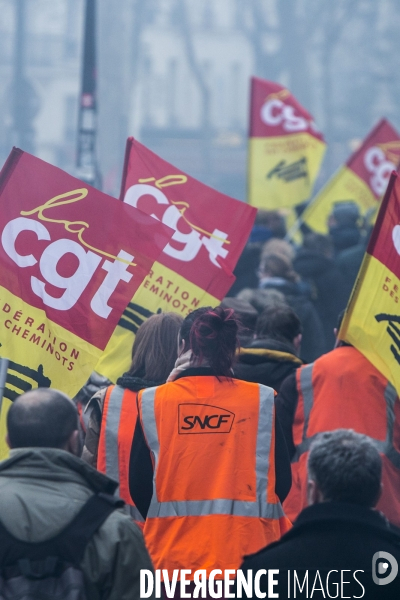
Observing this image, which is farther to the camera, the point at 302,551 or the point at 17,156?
the point at 17,156

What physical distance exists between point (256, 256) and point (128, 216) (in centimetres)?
348

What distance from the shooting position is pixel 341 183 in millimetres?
10062

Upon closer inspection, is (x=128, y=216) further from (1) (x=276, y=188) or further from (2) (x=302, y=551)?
(1) (x=276, y=188)

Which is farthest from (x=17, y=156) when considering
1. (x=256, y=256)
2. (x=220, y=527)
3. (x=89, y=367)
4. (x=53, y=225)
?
(x=256, y=256)

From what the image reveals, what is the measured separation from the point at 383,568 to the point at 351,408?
176 cm

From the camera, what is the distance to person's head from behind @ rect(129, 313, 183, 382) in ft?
13.0

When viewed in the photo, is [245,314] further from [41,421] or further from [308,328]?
[41,421]

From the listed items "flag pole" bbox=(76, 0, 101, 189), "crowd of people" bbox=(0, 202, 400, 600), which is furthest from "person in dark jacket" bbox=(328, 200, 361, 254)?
"crowd of people" bbox=(0, 202, 400, 600)

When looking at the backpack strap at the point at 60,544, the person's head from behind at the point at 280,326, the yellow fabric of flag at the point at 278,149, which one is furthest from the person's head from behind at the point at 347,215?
the backpack strap at the point at 60,544

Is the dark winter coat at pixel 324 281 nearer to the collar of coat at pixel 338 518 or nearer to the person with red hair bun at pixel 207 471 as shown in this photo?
the person with red hair bun at pixel 207 471

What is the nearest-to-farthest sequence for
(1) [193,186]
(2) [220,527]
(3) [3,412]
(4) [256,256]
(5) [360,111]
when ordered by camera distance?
(2) [220,527]
(3) [3,412]
(1) [193,186]
(4) [256,256]
(5) [360,111]

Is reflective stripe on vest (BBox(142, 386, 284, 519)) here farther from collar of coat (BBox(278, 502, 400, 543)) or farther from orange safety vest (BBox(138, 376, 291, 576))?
collar of coat (BBox(278, 502, 400, 543))

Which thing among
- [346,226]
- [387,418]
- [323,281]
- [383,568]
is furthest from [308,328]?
[383,568]

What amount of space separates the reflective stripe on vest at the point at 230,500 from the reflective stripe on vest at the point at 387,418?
864 millimetres
